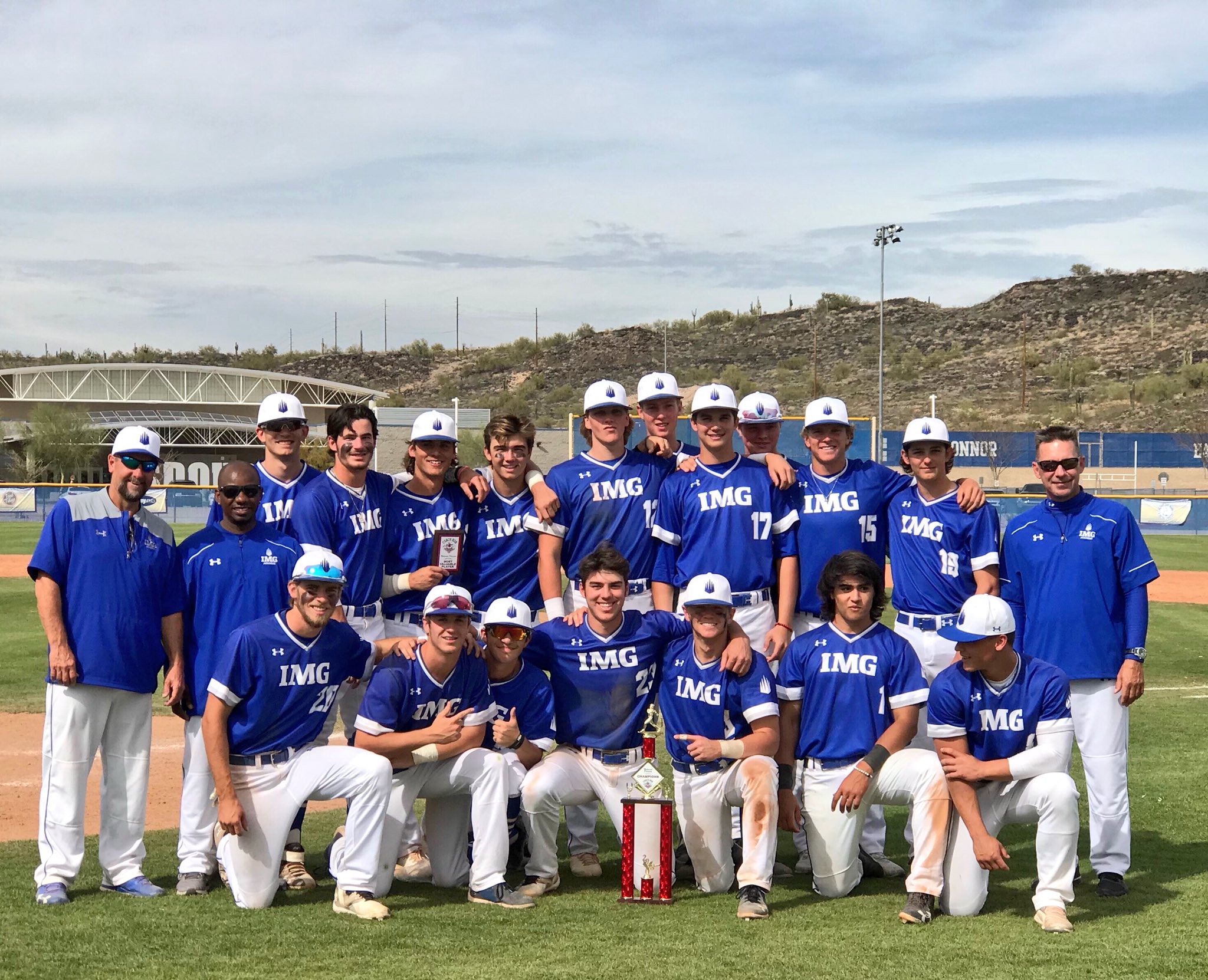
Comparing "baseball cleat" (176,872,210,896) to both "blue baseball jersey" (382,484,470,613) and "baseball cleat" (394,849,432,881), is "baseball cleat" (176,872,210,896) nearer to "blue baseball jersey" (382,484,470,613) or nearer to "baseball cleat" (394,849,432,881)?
"baseball cleat" (394,849,432,881)

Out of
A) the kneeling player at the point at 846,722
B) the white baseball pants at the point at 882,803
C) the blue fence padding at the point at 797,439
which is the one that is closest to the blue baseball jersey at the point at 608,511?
the kneeling player at the point at 846,722

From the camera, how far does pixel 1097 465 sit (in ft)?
171

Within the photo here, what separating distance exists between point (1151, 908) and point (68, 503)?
510cm

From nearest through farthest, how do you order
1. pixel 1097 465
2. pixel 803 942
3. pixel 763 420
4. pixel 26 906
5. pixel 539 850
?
pixel 803 942
pixel 26 906
pixel 539 850
pixel 763 420
pixel 1097 465

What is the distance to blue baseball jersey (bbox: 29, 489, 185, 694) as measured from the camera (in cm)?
567

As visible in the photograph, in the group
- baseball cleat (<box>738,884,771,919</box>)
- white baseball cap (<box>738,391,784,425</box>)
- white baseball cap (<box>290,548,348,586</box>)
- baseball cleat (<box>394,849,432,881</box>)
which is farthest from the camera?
white baseball cap (<box>738,391,784,425</box>)

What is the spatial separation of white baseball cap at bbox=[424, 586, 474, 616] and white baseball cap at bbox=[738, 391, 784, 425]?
2.01 metres

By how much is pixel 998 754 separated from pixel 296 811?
310 centimetres

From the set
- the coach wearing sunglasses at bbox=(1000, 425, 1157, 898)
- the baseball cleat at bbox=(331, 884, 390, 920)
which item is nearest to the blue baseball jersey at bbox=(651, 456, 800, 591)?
the coach wearing sunglasses at bbox=(1000, 425, 1157, 898)

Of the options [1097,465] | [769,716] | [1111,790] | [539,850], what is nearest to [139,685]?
[539,850]

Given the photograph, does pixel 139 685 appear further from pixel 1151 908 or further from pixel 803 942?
pixel 1151 908

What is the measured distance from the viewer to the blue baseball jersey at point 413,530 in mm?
6707

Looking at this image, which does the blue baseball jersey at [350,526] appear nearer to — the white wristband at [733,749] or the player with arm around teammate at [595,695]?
the player with arm around teammate at [595,695]

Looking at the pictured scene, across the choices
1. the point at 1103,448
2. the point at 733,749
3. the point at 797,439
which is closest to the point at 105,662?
the point at 733,749
